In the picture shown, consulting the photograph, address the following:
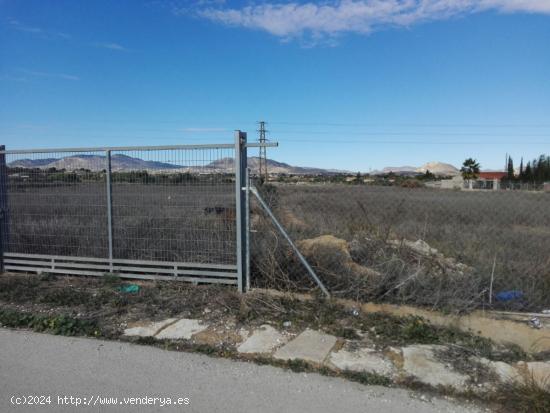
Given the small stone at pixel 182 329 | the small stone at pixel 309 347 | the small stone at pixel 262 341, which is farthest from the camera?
the small stone at pixel 182 329

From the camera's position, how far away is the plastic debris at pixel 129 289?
6141mm

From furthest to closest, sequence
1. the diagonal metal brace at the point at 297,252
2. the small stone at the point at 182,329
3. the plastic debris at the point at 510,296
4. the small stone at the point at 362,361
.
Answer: the diagonal metal brace at the point at 297,252, the plastic debris at the point at 510,296, the small stone at the point at 182,329, the small stone at the point at 362,361

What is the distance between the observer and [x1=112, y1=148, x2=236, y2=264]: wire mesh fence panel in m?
6.05

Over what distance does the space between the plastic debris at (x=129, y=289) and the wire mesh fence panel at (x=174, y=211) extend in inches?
20.0

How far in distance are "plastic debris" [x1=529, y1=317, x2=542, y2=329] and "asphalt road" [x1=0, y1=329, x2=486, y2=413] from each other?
2.10 m

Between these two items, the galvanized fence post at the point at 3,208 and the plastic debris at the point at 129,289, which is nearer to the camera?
the plastic debris at the point at 129,289

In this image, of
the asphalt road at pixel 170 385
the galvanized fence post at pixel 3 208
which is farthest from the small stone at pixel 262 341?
the galvanized fence post at pixel 3 208

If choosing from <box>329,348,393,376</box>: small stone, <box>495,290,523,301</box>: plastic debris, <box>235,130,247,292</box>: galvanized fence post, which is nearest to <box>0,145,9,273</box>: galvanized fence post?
<box>235,130,247,292</box>: galvanized fence post

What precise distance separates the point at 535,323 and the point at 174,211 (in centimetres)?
485

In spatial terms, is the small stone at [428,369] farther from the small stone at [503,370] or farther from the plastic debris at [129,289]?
the plastic debris at [129,289]

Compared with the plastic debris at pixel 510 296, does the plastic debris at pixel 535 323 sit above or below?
below

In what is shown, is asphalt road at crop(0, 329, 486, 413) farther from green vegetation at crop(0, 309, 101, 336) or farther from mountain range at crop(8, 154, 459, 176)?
mountain range at crop(8, 154, 459, 176)

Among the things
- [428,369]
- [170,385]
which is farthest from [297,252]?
[170,385]

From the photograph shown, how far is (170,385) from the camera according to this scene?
3.64 meters
